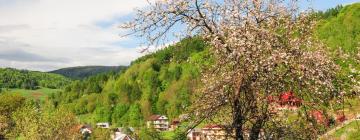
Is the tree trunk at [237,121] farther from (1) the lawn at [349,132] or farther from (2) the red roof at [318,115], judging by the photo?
(1) the lawn at [349,132]

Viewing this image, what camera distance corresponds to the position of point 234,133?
15.5 metres

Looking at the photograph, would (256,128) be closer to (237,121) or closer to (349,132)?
(237,121)

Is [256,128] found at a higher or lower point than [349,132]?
higher

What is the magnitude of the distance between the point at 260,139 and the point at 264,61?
132 inches

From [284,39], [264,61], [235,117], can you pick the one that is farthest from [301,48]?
[235,117]

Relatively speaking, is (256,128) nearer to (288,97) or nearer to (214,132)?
(288,97)

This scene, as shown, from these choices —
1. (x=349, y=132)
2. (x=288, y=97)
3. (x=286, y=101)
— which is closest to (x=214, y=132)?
(x=286, y=101)

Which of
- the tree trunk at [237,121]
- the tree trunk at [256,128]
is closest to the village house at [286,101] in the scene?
the tree trunk at [256,128]

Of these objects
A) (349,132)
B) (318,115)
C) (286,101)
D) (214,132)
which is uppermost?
(286,101)

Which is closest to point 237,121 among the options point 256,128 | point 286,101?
point 256,128

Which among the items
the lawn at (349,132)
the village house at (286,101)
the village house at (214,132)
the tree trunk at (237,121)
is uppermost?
the village house at (286,101)

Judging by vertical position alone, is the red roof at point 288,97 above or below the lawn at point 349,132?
above

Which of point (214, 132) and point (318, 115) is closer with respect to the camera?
point (318, 115)

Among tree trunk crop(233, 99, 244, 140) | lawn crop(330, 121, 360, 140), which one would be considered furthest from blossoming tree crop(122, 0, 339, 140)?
lawn crop(330, 121, 360, 140)
